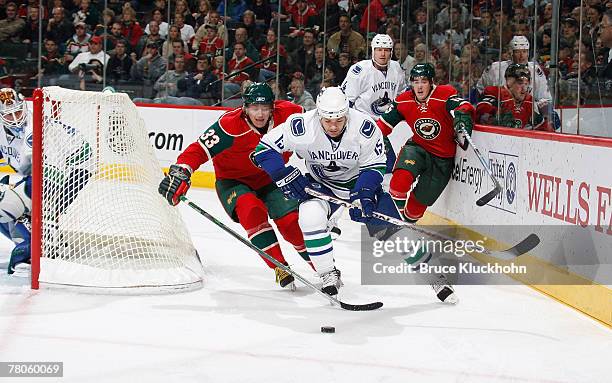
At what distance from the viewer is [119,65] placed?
9.80 m

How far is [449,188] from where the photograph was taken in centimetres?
650

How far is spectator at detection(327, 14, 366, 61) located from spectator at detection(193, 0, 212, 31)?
52.6 inches

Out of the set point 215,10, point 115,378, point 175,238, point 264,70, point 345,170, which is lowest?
point 115,378

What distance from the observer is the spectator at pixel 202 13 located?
943 centimetres

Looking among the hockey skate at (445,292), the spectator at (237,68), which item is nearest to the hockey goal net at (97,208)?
the hockey skate at (445,292)

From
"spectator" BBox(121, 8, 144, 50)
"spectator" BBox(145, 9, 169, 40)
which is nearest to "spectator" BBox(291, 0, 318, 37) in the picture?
"spectator" BBox(145, 9, 169, 40)

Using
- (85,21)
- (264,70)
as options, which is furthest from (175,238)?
(85,21)

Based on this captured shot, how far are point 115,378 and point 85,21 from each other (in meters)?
7.09

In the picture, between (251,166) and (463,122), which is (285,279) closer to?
(251,166)

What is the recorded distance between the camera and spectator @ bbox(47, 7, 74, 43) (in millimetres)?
9883

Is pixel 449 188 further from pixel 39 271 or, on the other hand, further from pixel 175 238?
pixel 39 271

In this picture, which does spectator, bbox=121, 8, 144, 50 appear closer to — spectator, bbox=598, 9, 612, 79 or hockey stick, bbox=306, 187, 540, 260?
hockey stick, bbox=306, 187, 540, 260

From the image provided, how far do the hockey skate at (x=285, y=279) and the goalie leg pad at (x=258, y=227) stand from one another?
84 millimetres

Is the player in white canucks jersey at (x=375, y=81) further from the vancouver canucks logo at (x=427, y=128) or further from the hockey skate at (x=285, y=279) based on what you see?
the hockey skate at (x=285, y=279)
